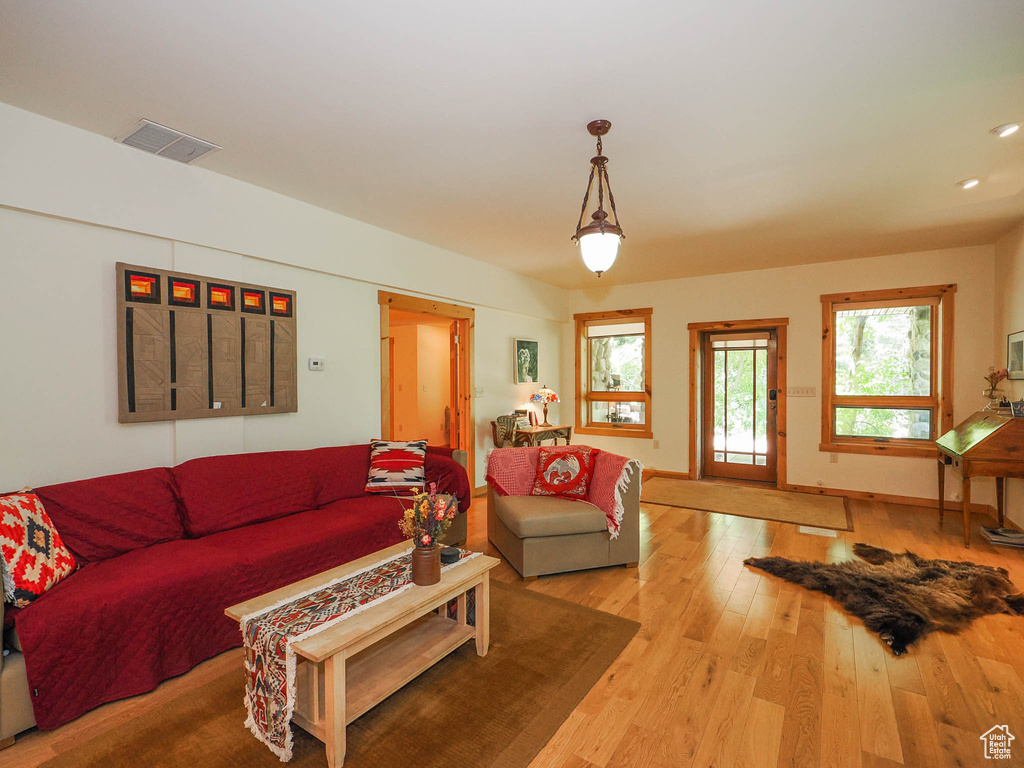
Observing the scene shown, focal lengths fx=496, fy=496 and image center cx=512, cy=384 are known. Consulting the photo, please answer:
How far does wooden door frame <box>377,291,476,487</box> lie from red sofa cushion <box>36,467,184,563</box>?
193cm

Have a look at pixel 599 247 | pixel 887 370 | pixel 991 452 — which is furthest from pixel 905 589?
pixel 887 370

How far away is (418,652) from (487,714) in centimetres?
42

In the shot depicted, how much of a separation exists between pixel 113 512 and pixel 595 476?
2.94 m

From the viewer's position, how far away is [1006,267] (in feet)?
14.8

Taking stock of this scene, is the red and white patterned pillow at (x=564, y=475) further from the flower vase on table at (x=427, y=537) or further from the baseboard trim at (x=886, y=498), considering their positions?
the baseboard trim at (x=886, y=498)

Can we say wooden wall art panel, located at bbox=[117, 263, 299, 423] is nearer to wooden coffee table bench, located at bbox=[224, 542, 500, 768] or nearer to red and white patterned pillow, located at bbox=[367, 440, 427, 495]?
red and white patterned pillow, located at bbox=[367, 440, 427, 495]

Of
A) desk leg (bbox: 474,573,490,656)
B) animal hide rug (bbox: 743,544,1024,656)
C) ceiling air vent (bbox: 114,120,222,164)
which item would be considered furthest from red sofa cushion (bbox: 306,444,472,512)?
animal hide rug (bbox: 743,544,1024,656)

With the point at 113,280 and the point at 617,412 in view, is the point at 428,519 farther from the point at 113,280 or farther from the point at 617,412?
the point at 617,412

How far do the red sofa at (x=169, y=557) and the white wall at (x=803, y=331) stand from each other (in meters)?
4.45

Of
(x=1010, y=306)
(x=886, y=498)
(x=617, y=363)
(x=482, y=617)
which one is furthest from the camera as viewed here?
(x=617, y=363)

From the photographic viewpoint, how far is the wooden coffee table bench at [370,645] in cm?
175

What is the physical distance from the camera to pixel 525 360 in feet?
21.3

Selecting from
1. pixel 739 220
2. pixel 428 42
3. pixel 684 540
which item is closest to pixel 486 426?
pixel 684 540

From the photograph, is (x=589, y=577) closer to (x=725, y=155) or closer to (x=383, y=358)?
(x=383, y=358)
